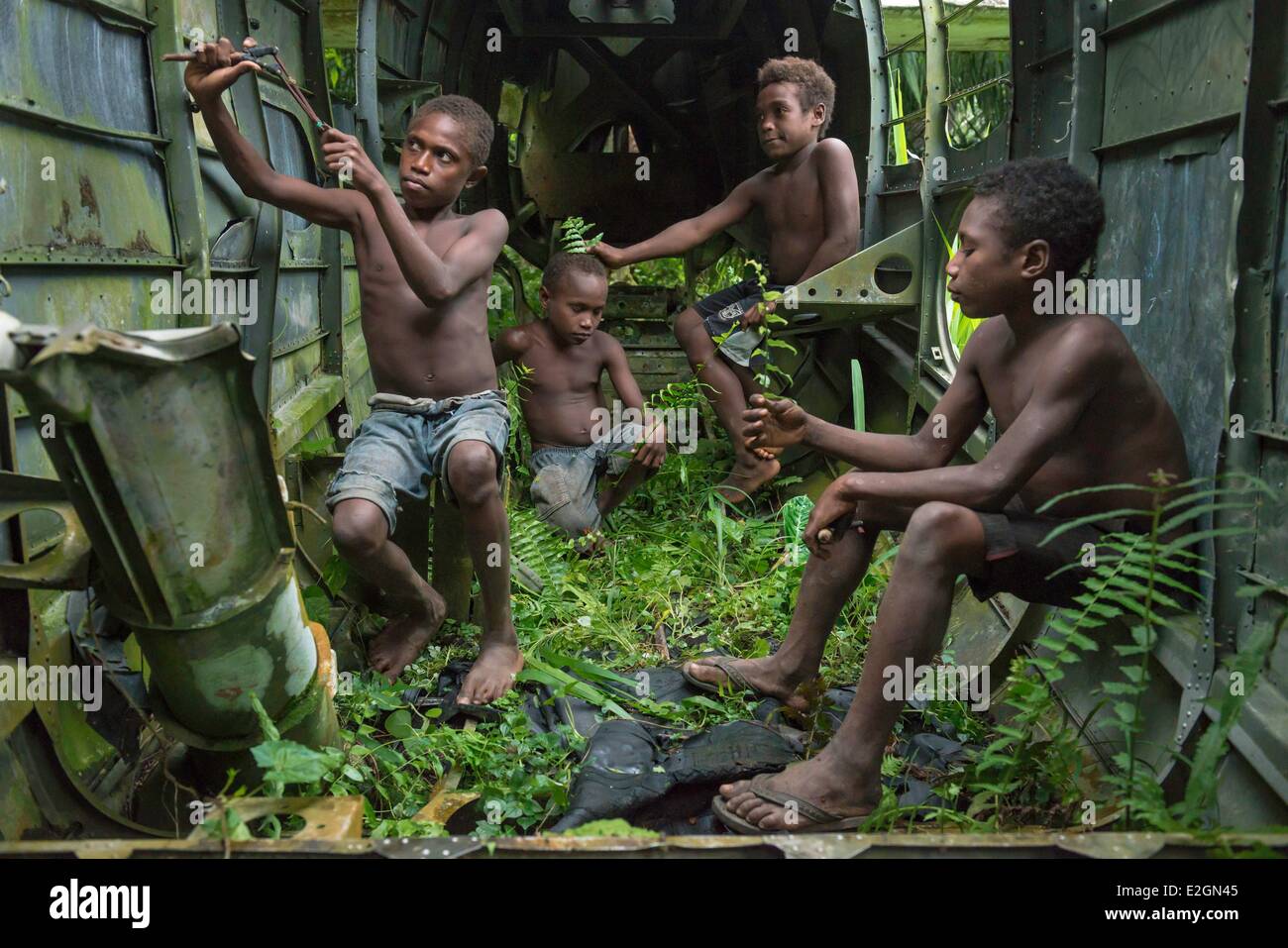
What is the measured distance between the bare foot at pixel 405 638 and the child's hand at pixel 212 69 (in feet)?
5.12

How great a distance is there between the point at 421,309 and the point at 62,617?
1.47 metres

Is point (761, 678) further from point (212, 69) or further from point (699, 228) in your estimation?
point (699, 228)

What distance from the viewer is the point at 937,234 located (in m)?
4.63

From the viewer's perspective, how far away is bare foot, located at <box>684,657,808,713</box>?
3.12m

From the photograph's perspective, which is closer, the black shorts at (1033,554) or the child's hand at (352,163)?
the black shorts at (1033,554)

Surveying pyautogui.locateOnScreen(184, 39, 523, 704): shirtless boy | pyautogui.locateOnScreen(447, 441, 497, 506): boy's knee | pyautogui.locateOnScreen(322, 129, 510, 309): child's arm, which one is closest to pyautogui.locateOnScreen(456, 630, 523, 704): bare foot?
pyautogui.locateOnScreen(184, 39, 523, 704): shirtless boy

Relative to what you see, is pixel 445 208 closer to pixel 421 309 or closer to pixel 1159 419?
pixel 421 309

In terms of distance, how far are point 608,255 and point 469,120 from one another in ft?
4.44

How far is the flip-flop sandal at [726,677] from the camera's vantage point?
3188mm

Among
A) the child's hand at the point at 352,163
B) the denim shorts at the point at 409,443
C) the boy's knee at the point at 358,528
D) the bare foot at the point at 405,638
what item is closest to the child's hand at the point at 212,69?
the child's hand at the point at 352,163

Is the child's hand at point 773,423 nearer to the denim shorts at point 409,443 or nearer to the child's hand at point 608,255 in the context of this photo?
the denim shorts at point 409,443

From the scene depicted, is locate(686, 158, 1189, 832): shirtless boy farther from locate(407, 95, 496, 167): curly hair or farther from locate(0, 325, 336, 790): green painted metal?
locate(407, 95, 496, 167): curly hair

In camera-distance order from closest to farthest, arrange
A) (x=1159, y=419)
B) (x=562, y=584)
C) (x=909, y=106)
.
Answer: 1. (x=1159, y=419)
2. (x=562, y=584)
3. (x=909, y=106)
